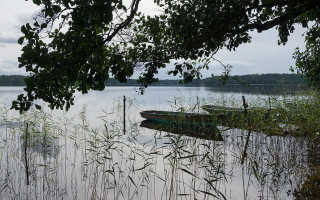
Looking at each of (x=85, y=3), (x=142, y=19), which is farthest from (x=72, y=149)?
(x=85, y=3)

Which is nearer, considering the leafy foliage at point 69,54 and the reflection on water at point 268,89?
the leafy foliage at point 69,54

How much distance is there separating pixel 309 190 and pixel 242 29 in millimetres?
4005

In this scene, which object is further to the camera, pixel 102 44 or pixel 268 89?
pixel 268 89

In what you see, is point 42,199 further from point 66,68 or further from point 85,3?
point 85,3

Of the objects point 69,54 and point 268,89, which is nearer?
point 69,54

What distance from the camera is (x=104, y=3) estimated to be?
11.1 ft

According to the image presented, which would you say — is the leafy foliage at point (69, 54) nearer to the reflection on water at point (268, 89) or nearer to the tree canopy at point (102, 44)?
the tree canopy at point (102, 44)

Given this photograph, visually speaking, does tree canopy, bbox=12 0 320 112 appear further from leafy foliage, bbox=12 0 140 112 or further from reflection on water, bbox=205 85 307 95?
reflection on water, bbox=205 85 307 95

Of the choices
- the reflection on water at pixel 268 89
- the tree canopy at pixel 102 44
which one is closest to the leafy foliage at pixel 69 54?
the tree canopy at pixel 102 44

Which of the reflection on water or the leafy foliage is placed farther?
the reflection on water

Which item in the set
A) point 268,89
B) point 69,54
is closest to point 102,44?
point 69,54

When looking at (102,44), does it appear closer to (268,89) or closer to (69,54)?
(69,54)

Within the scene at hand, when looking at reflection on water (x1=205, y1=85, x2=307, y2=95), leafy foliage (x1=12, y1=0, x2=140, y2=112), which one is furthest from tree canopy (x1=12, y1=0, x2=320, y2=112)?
reflection on water (x1=205, y1=85, x2=307, y2=95)

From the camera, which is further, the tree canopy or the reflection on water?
the reflection on water
